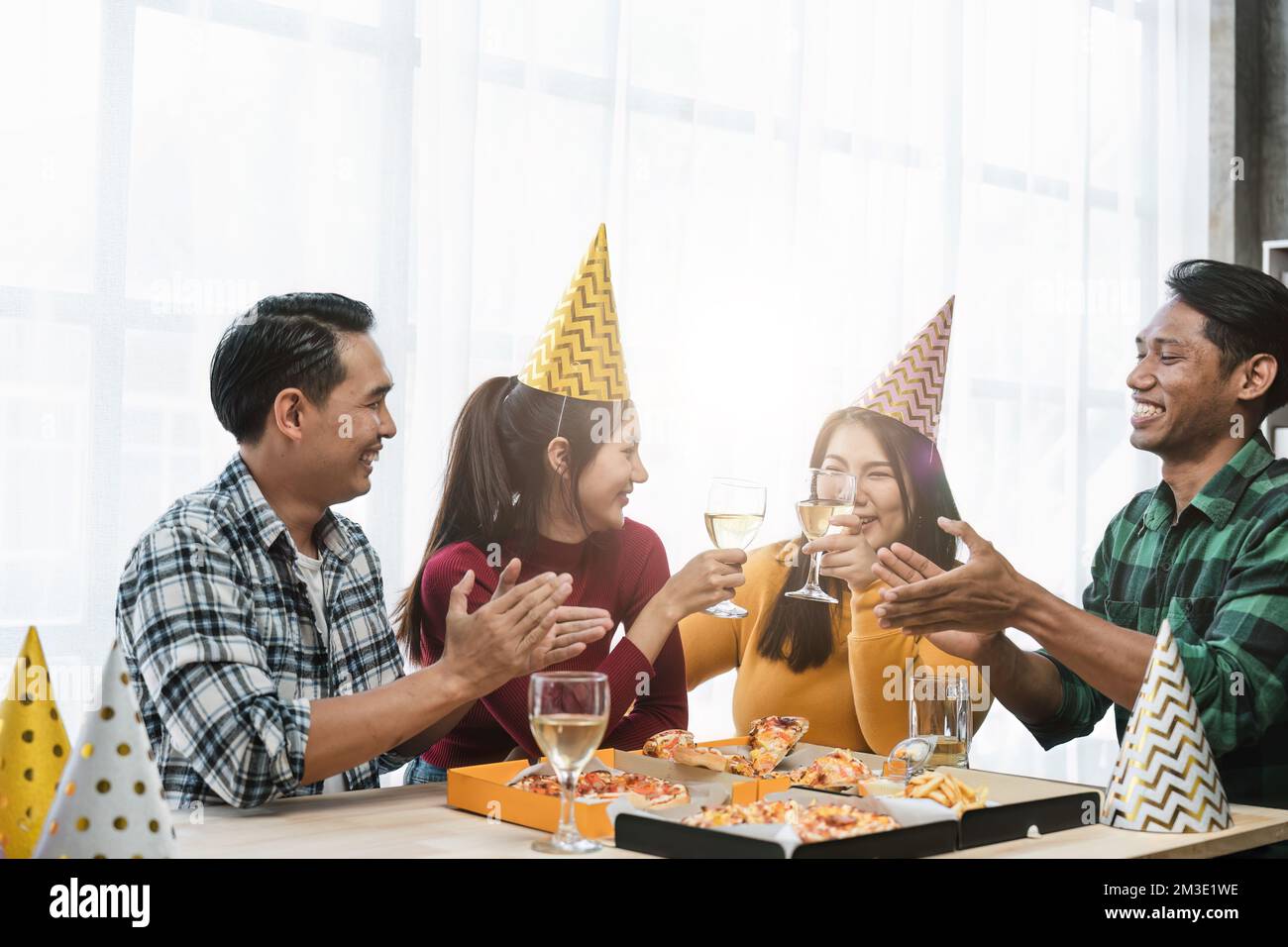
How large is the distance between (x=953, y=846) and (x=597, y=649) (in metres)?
1.13

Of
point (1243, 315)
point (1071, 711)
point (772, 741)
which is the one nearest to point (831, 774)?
point (772, 741)

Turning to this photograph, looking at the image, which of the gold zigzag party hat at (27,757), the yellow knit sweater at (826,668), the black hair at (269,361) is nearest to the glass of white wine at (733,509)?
the yellow knit sweater at (826,668)

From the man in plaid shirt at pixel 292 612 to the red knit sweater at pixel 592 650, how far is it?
0.60ft

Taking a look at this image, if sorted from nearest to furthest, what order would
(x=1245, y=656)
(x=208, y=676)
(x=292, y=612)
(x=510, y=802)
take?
(x=510, y=802)
(x=208, y=676)
(x=292, y=612)
(x=1245, y=656)

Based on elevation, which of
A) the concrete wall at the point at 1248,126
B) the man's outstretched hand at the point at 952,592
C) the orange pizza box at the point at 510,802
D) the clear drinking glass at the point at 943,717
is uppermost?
the concrete wall at the point at 1248,126

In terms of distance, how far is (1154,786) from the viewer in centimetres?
131

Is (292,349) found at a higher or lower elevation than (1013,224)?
lower

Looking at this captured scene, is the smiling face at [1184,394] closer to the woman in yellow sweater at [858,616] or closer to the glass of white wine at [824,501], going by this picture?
the woman in yellow sweater at [858,616]

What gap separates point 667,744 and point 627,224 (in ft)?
5.53

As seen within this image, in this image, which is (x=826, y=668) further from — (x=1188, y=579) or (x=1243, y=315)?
(x=1243, y=315)

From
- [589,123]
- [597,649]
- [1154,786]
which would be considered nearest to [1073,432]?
[589,123]

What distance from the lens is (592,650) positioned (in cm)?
221

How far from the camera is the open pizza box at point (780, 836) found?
1059 millimetres

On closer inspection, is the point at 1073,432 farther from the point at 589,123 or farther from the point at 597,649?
the point at 597,649
